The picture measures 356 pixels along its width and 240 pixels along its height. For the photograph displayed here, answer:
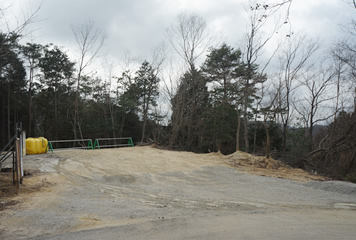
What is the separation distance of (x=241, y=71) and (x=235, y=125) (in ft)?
18.4

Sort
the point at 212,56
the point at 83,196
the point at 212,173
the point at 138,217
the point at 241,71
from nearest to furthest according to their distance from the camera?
the point at 138,217 < the point at 83,196 < the point at 212,173 < the point at 241,71 < the point at 212,56

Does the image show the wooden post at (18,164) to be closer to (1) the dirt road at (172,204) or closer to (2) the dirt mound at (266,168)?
(1) the dirt road at (172,204)

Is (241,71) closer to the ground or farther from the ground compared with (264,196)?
farther from the ground

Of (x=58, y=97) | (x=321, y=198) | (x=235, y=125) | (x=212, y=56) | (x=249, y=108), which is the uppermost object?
(x=212, y=56)

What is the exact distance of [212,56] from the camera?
98.9 feet

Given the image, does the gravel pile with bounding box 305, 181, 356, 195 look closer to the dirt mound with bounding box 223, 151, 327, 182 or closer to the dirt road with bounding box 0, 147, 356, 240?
the dirt road with bounding box 0, 147, 356, 240

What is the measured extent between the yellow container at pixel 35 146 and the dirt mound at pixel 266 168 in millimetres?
9798

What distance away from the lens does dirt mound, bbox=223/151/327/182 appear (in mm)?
10683

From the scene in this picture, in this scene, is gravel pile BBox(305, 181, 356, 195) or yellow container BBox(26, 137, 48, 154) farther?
yellow container BBox(26, 137, 48, 154)

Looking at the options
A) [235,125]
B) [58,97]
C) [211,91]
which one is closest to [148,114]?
[211,91]

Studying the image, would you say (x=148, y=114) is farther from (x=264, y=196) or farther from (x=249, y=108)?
(x=264, y=196)

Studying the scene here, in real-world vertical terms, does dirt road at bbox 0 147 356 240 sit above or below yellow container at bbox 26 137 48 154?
below

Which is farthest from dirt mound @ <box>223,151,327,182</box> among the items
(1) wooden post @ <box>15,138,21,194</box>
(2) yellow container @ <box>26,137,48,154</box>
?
(2) yellow container @ <box>26,137,48,154</box>

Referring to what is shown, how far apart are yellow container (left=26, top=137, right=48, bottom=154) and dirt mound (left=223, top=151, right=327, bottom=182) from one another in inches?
386
